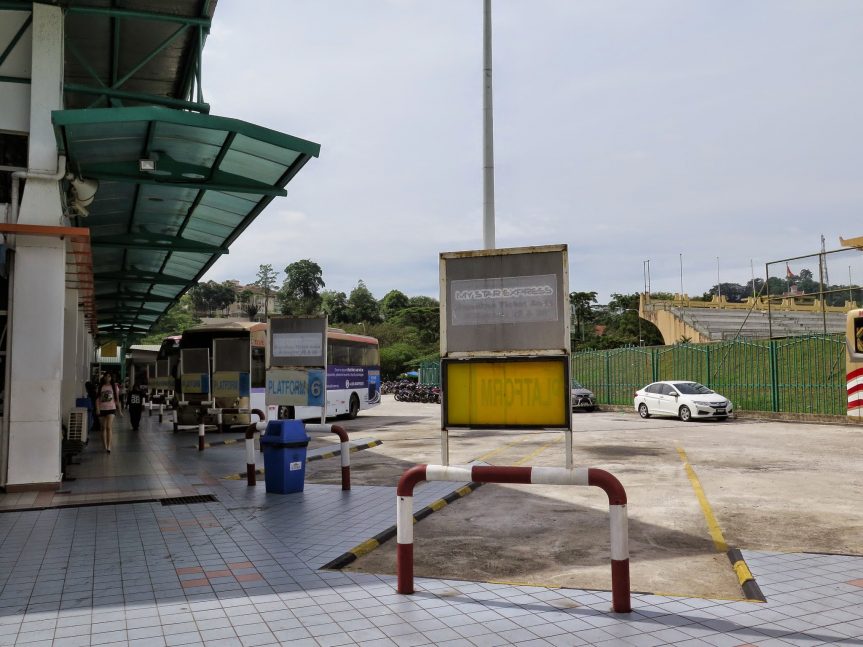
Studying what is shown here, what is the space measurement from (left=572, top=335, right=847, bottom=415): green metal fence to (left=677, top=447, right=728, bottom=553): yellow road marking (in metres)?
12.7

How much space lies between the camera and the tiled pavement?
4.61 metres

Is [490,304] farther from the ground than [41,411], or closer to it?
farther from the ground

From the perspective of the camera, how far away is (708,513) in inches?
345

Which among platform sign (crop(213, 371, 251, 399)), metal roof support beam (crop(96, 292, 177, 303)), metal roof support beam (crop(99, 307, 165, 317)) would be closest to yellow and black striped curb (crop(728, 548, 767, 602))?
platform sign (crop(213, 371, 251, 399))

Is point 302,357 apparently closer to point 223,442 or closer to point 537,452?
point 537,452

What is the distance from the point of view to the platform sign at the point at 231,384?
72.9ft

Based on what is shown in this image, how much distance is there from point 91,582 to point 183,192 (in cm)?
863

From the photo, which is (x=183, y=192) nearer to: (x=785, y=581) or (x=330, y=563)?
(x=330, y=563)

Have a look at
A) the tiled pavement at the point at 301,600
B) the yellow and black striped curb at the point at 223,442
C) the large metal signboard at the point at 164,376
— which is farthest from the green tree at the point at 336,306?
the tiled pavement at the point at 301,600

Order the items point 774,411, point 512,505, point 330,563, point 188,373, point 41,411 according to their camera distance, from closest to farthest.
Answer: point 330,563 < point 512,505 < point 41,411 < point 188,373 < point 774,411

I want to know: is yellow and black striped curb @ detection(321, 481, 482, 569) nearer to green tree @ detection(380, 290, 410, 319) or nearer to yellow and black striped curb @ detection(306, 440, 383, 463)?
yellow and black striped curb @ detection(306, 440, 383, 463)

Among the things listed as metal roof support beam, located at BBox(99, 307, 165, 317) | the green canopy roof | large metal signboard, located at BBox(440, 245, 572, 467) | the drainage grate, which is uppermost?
the green canopy roof

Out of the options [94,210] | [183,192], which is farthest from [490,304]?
[94,210]

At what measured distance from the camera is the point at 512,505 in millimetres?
9516
